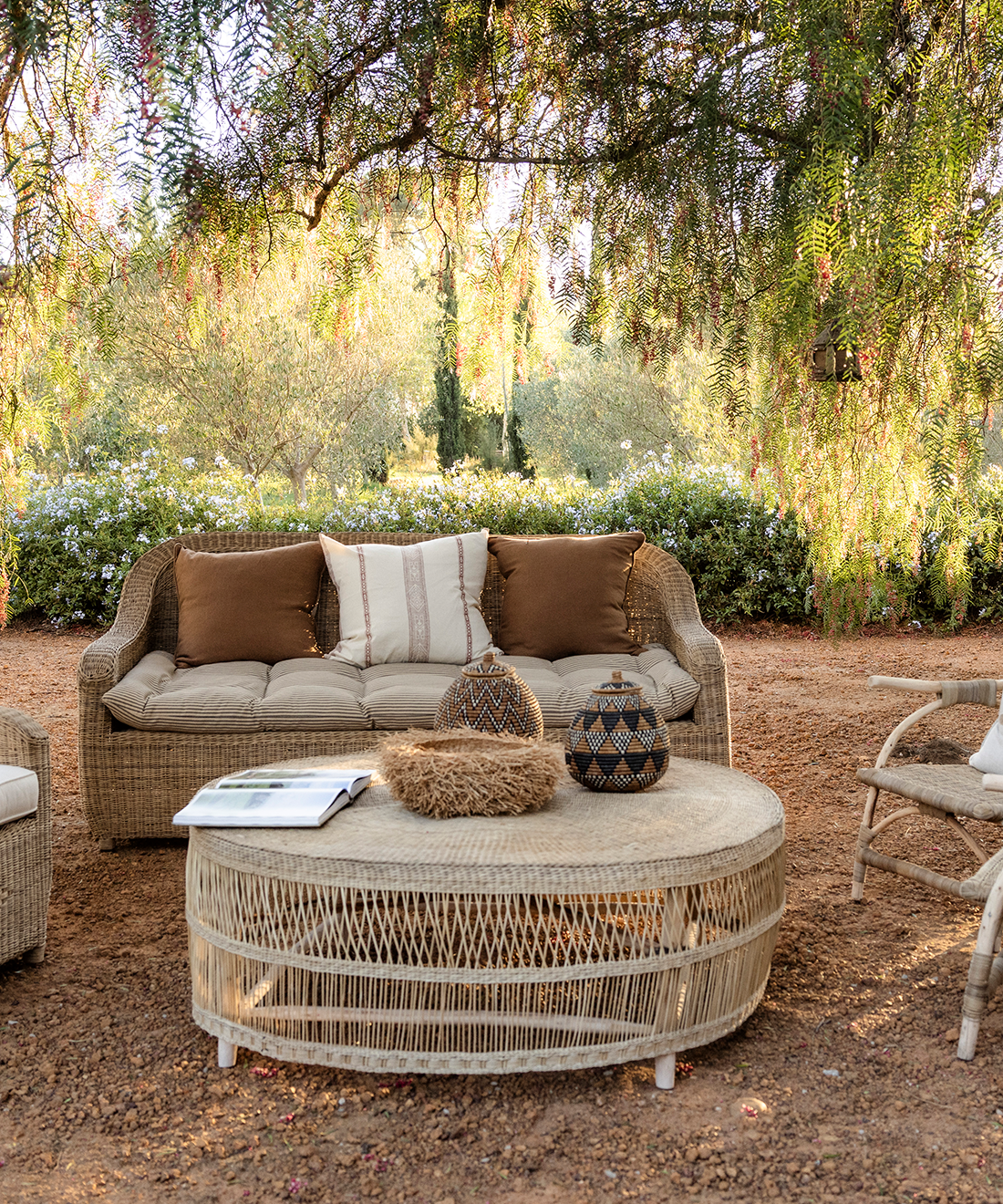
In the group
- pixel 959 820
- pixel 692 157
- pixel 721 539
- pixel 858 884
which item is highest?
pixel 692 157

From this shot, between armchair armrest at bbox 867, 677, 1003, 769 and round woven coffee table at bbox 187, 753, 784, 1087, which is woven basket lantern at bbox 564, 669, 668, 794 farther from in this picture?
armchair armrest at bbox 867, 677, 1003, 769

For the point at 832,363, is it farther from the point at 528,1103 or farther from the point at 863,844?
the point at 528,1103

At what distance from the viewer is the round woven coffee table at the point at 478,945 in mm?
1777

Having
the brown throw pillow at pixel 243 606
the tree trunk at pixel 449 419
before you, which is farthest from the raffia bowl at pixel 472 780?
the tree trunk at pixel 449 419

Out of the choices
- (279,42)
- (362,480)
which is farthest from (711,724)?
(362,480)

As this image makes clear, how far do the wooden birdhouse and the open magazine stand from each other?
1.32 m

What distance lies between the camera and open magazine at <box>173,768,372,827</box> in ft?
6.33

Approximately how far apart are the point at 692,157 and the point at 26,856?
81.9 inches

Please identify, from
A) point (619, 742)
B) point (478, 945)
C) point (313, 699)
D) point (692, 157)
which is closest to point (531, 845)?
point (478, 945)

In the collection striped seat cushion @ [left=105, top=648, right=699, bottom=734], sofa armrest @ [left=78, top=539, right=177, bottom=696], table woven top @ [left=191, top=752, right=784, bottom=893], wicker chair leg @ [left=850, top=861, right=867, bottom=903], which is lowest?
wicker chair leg @ [left=850, top=861, right=867, bottom=903]

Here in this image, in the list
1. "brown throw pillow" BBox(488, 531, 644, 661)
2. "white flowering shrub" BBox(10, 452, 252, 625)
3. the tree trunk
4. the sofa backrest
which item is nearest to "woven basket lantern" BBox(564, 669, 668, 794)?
"brown throw pillow" BBox(488, 531, 644, 661)

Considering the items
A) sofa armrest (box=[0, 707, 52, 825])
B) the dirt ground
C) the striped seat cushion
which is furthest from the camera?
the striped seat cushion

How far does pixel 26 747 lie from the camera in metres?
2.33

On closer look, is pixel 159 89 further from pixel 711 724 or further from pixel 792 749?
pixel 792 749
